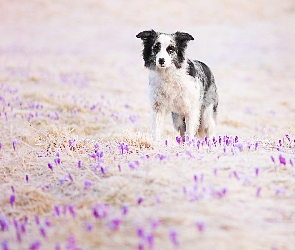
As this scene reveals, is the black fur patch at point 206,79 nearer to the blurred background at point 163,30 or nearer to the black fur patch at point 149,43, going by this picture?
the black fur patch at point 149,43

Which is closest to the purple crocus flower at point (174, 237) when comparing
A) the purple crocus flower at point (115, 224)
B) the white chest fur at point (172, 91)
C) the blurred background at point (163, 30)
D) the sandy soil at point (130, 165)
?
the sandy soil at point (130, 165)

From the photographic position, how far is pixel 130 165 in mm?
4965

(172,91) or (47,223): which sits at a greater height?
(172,91)

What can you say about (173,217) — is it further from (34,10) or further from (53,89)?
(34,10)

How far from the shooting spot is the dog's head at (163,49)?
25.5 feet

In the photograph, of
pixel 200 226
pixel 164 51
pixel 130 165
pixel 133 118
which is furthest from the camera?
pixel 133 118

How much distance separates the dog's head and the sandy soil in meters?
1.34

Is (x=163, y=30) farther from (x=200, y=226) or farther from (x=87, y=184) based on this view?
(x=200, y=226)

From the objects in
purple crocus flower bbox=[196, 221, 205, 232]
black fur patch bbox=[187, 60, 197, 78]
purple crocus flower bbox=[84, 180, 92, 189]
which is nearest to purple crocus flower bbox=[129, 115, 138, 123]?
black fur patch bbox=[187, 60, 197, 78]

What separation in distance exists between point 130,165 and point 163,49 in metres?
3.43

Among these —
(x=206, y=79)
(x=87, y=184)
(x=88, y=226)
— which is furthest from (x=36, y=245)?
(x=206, y=79)

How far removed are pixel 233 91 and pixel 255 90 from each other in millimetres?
1269

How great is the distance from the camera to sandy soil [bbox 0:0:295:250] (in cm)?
361

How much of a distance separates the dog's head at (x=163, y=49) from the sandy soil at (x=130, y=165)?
52.9 inches
